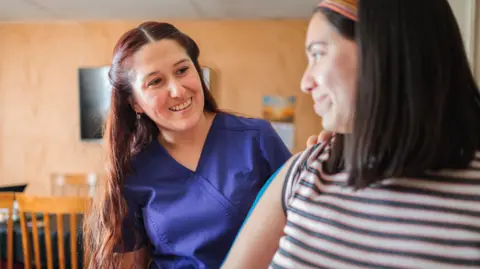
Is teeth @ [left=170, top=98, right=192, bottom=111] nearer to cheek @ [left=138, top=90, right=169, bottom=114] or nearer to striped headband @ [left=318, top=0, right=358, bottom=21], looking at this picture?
cheek @ [left=138, top=90, right=169, bottom=114]

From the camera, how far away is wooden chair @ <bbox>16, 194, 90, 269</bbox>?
1.91 m

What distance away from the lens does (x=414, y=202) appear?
0.55 m

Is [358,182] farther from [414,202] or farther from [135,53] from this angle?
[135,53]

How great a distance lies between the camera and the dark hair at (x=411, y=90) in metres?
0.53

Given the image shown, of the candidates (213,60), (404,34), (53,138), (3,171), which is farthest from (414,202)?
(3,171)

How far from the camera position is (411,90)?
0.53 metres

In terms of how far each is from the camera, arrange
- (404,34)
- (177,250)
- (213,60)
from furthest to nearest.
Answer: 1. (213,60)
2. (177,250)
3. (404,34)

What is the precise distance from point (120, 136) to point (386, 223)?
0.77 metres

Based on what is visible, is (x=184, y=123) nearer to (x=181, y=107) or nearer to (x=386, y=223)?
(x=181, y=107)

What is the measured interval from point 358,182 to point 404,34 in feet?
0.70

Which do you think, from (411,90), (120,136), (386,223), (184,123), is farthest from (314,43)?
(120,136)

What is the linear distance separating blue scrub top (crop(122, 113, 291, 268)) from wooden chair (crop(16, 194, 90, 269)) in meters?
0.96

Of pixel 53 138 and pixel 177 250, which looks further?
A: pixel 53 138

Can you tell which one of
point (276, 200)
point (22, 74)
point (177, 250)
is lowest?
point (177, 250)
